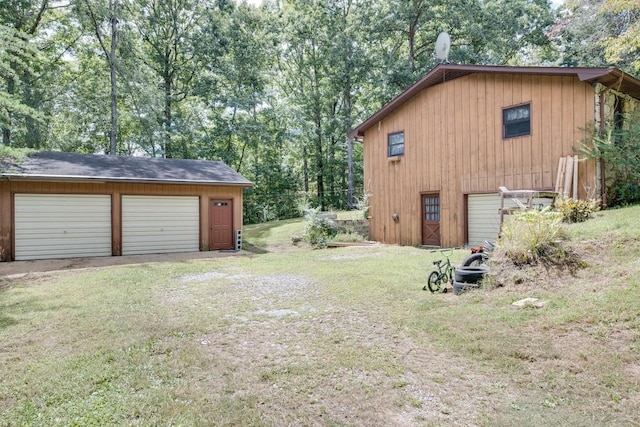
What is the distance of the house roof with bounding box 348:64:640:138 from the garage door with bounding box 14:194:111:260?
30.6 feet

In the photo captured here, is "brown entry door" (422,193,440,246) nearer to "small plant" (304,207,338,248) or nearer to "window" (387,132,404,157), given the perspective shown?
"window" (387,132,404,157)

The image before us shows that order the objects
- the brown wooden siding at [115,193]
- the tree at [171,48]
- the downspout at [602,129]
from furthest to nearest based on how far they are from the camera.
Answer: the tree at [171,48] < the brown wooden siding at [115,193] < the downspout at [602,129]

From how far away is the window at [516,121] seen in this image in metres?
9.89

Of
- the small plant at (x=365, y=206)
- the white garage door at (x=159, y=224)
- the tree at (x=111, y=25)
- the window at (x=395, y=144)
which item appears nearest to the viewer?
the white garage door at (x=159, y=224)

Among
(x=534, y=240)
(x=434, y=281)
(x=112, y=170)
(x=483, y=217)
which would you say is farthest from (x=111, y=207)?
(x=534, y=240)

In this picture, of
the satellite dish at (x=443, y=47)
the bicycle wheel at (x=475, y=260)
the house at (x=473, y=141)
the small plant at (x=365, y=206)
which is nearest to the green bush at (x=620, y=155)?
the house at (x=473, y=141)

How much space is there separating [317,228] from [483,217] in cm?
554

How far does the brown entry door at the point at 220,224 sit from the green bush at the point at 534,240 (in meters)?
9.79

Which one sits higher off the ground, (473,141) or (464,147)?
(473,141)

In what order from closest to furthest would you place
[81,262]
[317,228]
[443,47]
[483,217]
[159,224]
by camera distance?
[81,262] < [483,217] < [159,224] < [443,47] < [317,228]

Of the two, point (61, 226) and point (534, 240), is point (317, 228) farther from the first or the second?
point (534, 240)

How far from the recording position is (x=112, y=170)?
12.1 m

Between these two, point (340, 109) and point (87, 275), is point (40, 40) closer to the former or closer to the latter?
point (340, 109)

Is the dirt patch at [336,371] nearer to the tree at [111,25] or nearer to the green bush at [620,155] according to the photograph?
the green bush at [620,155]
